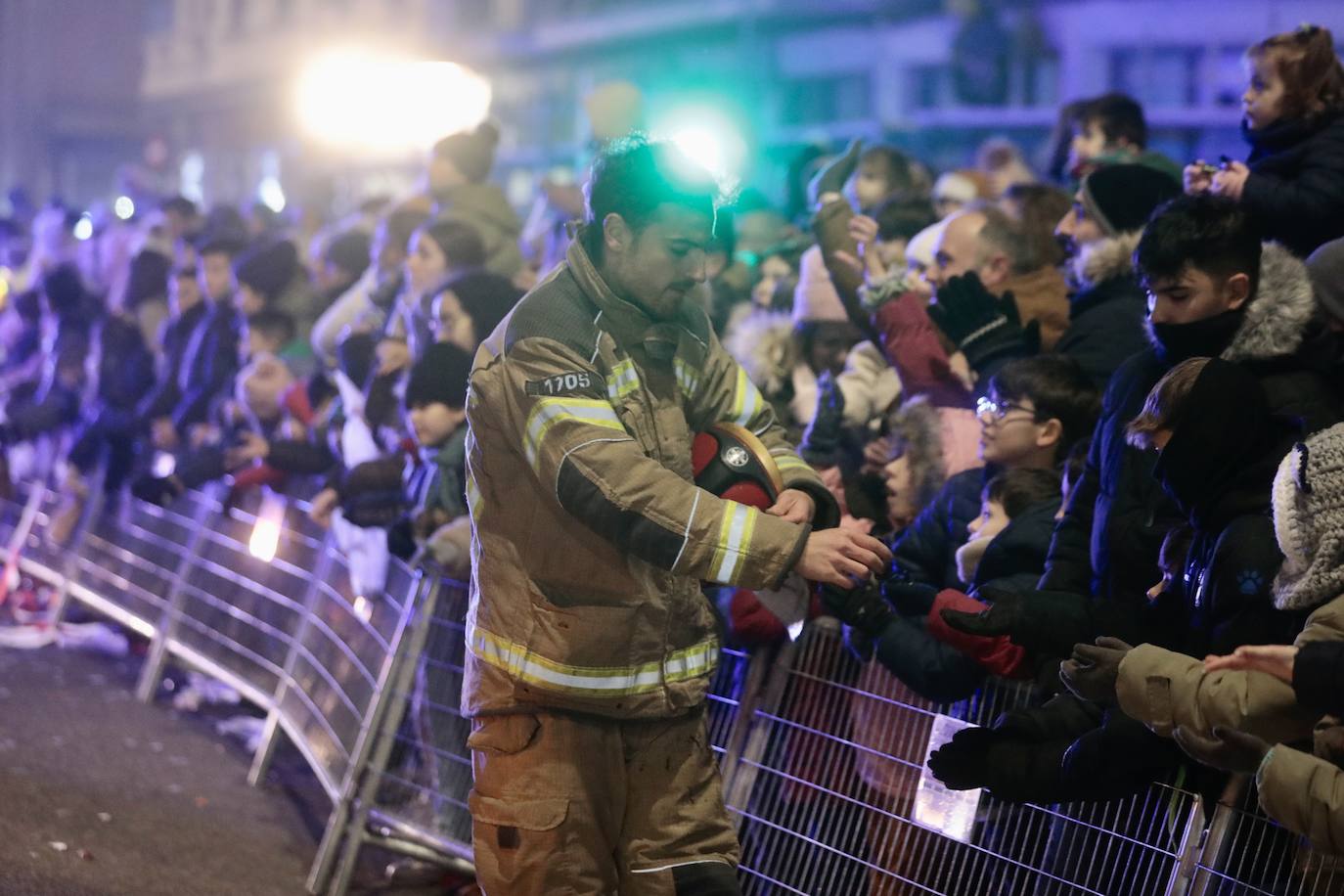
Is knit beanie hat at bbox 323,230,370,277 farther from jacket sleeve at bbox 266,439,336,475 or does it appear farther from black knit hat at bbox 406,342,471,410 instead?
black knit hat at bbox 406,342,471,410

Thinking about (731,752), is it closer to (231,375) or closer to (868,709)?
(868,709)

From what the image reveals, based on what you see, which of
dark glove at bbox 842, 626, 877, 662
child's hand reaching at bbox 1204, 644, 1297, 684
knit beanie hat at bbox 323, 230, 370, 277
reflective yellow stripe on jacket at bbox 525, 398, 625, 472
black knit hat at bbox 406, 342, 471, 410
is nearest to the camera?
child's hand reaching at bbox 1204, 644, 1297, 684

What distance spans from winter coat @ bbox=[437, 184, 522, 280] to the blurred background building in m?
1.06

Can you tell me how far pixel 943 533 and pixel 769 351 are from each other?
1.80 metres

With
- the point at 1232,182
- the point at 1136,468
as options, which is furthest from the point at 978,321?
the point at 1136,468

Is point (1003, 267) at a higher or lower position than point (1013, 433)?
higher

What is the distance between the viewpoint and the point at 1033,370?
17.2 feet

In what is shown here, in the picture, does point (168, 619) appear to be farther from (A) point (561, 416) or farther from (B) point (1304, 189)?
(B) point (1304, 189)

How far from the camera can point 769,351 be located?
6945 millimetres

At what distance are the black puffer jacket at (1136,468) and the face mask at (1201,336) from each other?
18 millimetres

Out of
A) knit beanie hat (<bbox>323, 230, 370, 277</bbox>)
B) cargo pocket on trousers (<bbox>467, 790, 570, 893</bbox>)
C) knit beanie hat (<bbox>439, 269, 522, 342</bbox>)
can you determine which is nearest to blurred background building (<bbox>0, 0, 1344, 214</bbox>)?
knit beanie hat (<bbox>439, 269, 522, 342</bbox>)

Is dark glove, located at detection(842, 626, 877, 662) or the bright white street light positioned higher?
the bright white street light

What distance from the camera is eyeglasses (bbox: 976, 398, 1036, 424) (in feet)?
17.0

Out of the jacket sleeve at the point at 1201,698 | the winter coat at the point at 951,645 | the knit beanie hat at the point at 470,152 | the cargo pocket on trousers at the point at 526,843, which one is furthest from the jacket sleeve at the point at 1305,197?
the knit beanie hat at the point at 470,152
